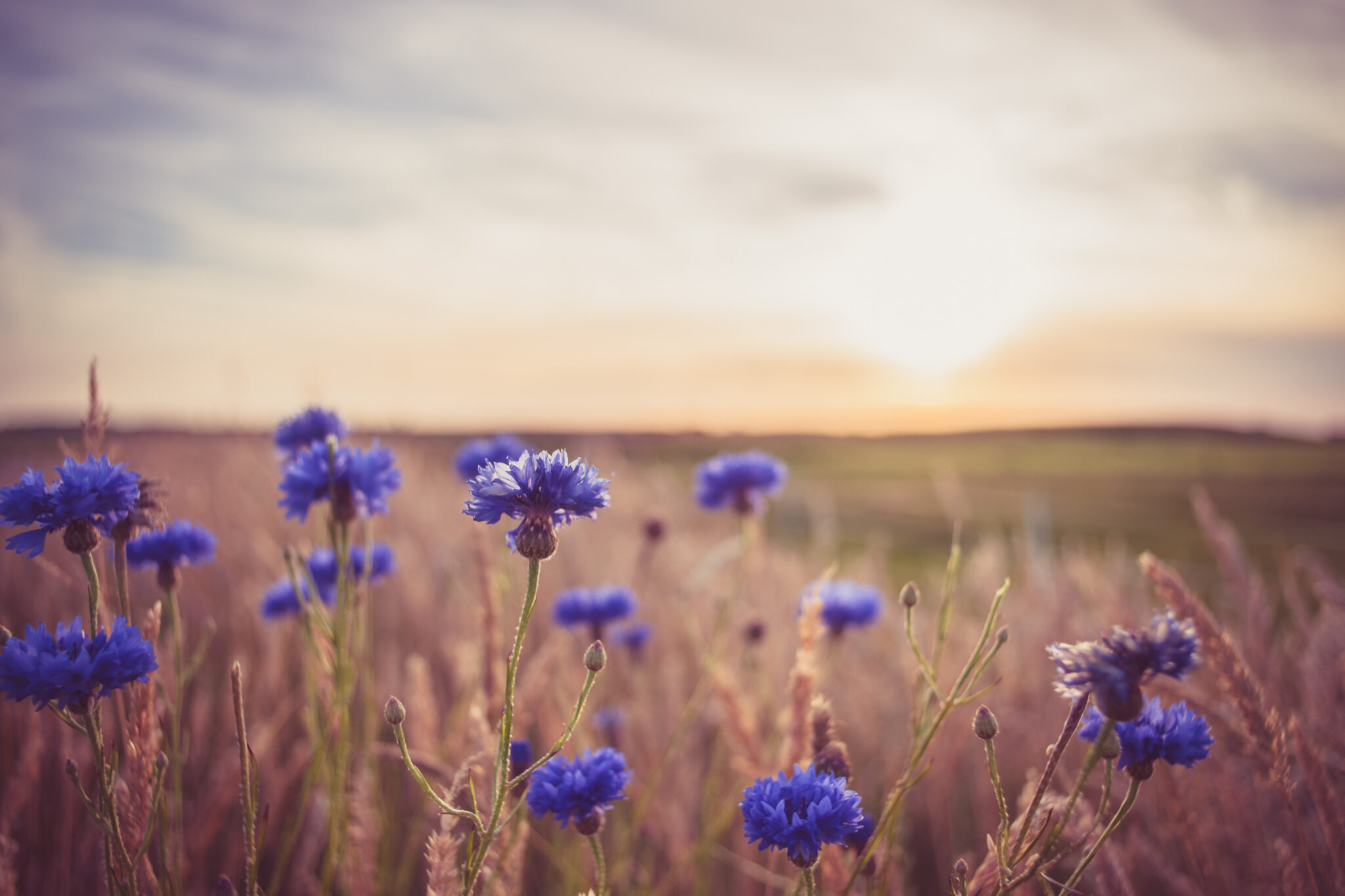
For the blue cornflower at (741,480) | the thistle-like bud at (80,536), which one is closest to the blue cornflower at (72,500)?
the thistle-like bud at (80,536)

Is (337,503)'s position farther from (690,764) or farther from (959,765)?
(959,765)

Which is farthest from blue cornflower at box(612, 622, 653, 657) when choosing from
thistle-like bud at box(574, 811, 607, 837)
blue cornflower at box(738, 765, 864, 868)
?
blue cornflower at box(738, 765, 864, 868)

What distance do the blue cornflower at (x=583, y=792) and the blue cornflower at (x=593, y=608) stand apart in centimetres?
104

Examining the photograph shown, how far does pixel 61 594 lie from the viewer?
→ 335 centimetres

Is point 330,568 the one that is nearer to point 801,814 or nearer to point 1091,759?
point 801,814

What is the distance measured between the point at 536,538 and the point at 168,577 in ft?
3.01

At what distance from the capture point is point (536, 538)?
0.90m

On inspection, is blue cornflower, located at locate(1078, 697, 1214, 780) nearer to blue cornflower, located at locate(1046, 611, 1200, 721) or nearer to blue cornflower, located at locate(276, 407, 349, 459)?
blue cornflower, located at locate(1046, 611, 1200, 721)

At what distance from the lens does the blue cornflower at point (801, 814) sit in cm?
88

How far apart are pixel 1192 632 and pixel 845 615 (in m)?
1.40

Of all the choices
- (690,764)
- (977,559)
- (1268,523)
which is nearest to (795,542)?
(977,559)

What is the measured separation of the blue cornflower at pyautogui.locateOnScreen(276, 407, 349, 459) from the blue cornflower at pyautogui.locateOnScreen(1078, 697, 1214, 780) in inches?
60.9

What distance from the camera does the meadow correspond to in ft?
4.42

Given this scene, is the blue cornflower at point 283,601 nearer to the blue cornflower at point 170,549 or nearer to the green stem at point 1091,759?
the blue cornflower at point 170,549
